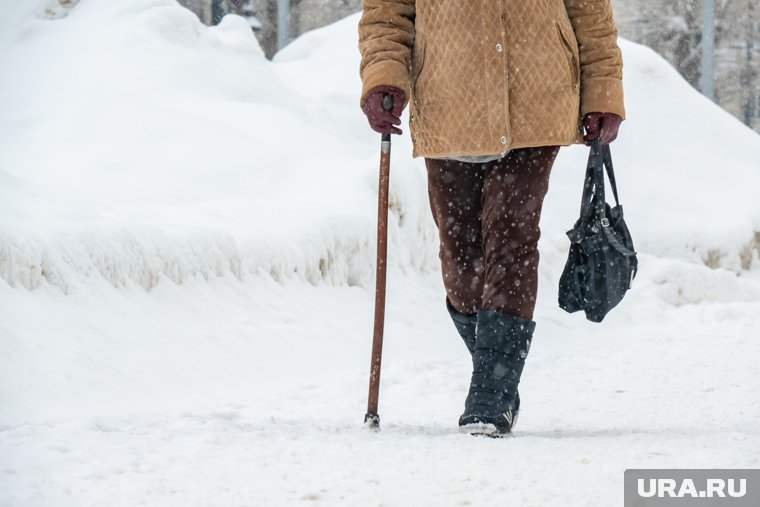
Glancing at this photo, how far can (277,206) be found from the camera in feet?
21.9

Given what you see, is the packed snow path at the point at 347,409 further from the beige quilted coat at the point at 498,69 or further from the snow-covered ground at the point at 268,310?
the beige quilted coat at the point at 498,69

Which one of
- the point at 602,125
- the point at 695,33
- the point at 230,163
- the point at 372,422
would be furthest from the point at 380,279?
the point at 695,33

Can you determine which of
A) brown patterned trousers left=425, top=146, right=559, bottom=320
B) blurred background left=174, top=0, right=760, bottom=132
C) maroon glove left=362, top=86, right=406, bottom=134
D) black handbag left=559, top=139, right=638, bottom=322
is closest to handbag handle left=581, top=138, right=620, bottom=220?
black handbag left=559, top=139, right=638, bottom=322

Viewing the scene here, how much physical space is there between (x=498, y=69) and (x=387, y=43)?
0.38 m

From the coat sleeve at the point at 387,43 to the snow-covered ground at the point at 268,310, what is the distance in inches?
41.4

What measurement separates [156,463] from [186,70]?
7648 mm

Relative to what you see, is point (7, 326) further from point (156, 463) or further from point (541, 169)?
point (541, 169)

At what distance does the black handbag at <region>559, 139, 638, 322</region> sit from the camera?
318 cm

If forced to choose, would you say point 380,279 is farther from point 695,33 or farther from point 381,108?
point 695,33

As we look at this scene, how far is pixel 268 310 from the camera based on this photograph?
5.51 m

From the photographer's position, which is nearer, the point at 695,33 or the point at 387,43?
the point at 387,43

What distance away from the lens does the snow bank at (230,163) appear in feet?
17.2

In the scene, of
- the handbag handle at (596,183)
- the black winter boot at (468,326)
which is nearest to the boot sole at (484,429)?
the black winter boot at (468,326)

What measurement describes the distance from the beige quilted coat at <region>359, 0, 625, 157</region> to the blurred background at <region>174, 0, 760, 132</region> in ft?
57.5
